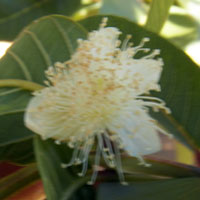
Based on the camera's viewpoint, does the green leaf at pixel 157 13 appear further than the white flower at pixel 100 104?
Yes

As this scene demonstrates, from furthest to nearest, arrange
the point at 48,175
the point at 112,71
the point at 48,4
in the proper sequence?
1. the point at 48,4
2. the point at 112,71
3. the point at 48,175

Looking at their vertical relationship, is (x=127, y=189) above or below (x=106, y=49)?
below

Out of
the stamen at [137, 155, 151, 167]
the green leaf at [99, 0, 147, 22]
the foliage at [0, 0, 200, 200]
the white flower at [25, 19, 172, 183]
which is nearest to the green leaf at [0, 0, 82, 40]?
the green leaf at [99, 0, 147, 22]

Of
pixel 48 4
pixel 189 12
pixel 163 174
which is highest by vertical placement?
pixel 48 4

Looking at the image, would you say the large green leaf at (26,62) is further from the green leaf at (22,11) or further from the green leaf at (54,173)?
the green leaf at (22,11)

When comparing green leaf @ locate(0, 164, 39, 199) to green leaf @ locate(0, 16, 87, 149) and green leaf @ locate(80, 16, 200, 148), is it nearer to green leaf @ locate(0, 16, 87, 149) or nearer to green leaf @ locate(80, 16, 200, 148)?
green leaf @ locate(0, 16, 87, 149)

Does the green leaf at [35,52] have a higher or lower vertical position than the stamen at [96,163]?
higher

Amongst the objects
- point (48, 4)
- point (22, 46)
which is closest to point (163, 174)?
point (22, 46)

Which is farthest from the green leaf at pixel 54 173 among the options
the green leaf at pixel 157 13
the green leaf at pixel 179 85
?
the green leaf at pixel 157 13

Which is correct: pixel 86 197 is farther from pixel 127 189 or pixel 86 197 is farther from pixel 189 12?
pixel 189 12
